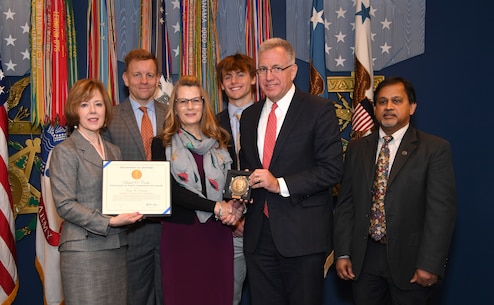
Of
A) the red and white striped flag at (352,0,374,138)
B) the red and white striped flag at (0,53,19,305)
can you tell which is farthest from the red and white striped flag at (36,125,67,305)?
the red and white striped flag at (352,0,374,138)

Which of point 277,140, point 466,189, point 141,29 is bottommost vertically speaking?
point 466,189

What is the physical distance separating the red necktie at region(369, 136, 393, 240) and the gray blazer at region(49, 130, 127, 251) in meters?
1.46

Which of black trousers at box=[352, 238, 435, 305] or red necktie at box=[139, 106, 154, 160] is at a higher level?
red necktie at box=[139, 106, 154, 160]

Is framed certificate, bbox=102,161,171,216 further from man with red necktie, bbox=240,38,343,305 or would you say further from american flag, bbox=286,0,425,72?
american flag, bbox=286,0,425,72

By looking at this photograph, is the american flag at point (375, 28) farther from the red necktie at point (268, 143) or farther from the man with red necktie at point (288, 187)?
the red necktie at point (268, 143)

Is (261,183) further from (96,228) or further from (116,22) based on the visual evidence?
(116,22)

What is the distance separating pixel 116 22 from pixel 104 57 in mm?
432

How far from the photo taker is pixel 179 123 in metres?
2.92

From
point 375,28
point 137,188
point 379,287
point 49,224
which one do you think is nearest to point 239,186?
point 137,188

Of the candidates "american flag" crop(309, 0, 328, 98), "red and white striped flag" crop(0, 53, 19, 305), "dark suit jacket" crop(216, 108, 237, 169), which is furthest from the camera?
"american flag" crop(309, 0, 328, 98)

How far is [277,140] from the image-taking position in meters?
2.68

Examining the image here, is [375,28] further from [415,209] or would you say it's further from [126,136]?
[126,136]

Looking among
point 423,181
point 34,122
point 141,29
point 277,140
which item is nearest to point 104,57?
point 141,29

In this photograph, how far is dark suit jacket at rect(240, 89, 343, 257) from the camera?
2.63 meters
